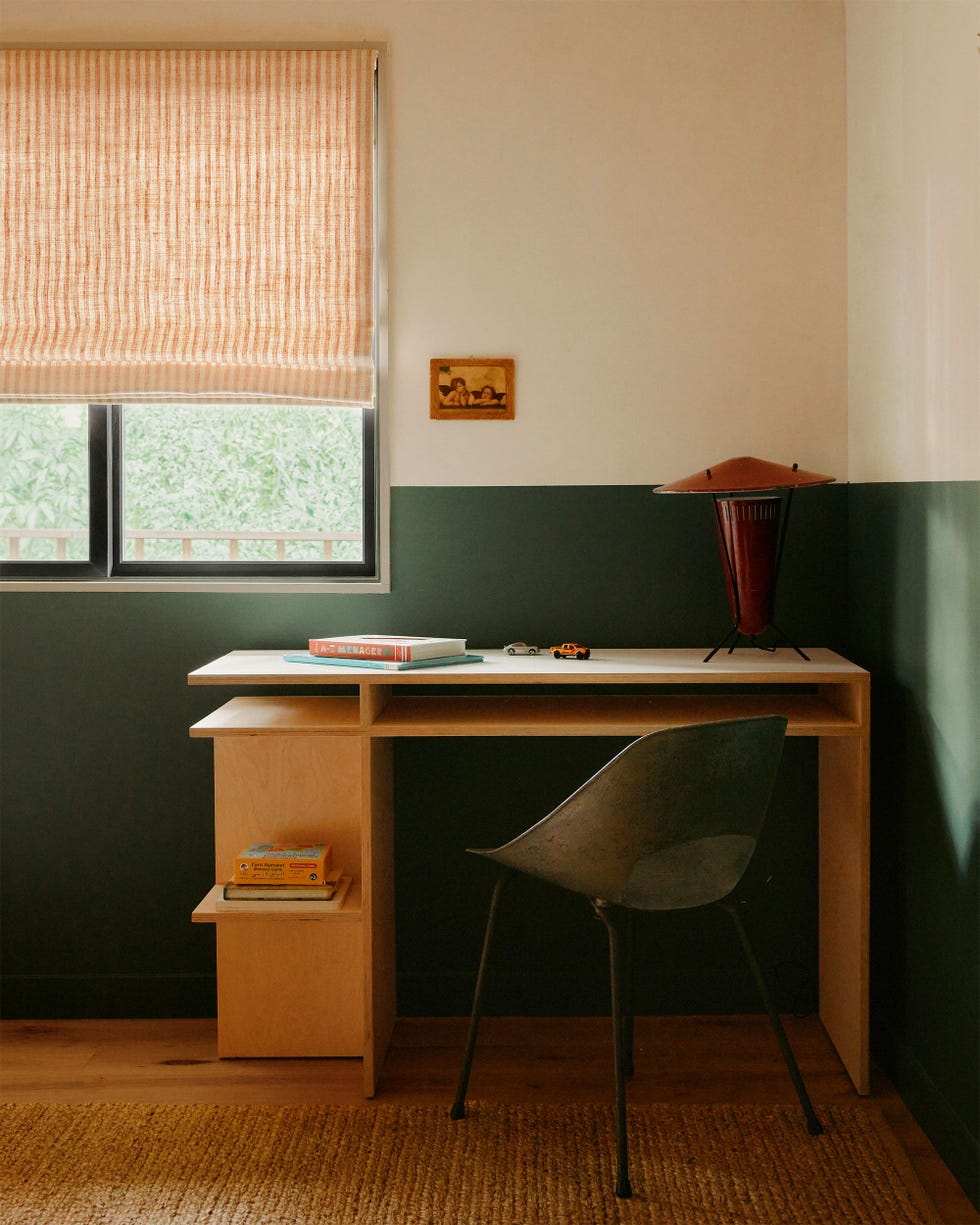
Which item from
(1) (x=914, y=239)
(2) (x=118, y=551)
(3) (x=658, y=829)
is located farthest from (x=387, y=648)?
(1) (x=914, y=239)

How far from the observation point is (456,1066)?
2.47 metres

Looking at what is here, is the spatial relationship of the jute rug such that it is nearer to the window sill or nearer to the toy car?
the toy car

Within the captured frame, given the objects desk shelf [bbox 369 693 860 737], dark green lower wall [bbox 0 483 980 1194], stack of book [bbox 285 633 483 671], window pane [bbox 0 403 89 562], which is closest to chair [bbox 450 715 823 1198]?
desk shelf [bbox 369 693 860 737]

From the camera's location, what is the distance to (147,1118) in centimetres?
227

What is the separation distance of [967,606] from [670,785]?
67 centimetres

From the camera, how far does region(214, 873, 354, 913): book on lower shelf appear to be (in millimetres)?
2381

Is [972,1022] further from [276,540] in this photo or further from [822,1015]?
[276,540]

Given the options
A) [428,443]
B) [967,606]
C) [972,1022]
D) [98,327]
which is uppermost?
[98,327]

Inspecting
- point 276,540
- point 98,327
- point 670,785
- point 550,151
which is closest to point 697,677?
point 670,785

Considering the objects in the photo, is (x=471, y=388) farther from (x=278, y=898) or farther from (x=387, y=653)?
(x=278, y=898)

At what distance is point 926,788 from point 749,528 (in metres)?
0.68

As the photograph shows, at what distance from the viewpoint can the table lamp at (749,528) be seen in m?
2.38

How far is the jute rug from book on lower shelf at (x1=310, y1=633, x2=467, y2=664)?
0.99 metres

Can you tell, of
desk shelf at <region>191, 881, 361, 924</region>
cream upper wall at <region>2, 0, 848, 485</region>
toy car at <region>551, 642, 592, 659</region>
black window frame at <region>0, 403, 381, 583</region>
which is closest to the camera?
desk shelf at <region>191, 881, 361, 924</region>
